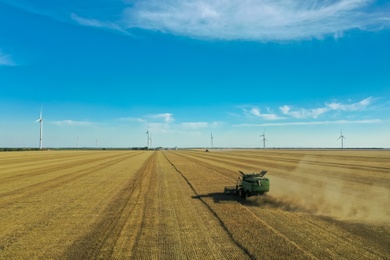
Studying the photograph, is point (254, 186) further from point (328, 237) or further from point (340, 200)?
point (328, 237)

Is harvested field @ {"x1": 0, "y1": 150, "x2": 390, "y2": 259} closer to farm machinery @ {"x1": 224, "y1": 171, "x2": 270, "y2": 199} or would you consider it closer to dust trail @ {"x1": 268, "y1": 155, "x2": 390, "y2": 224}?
dust trail @ {"x1": 268, "y1": 155, "x2": 390, "y2": 224}

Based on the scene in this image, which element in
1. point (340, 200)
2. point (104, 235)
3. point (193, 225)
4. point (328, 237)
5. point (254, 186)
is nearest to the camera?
point (328, 237)

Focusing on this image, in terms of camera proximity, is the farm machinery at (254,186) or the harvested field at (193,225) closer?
the harvested field at (193,225)

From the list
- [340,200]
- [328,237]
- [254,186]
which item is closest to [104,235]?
[328,237]

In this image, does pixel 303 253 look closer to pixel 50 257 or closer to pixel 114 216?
pixel 50 257

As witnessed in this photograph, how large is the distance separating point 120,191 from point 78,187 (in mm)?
4482

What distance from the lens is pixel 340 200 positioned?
20.1 metres

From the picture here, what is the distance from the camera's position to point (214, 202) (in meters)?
19.0

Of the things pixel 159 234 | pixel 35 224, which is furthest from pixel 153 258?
pixel 35 224

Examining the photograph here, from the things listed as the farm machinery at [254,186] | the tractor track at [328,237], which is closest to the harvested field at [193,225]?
the tractor track at [328,237]

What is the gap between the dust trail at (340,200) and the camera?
1619 cm

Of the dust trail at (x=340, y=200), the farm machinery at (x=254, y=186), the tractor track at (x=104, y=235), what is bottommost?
the tractor track at (x=104, y=235)

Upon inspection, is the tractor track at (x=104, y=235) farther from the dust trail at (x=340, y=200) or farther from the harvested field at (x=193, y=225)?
the dust trail at (x=340, y=200)

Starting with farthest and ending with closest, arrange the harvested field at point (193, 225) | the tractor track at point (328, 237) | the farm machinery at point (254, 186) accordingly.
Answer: the farm machinery at point (254, 186) < the harvested field at point (193, 225) < the tractor track at point (328, 237)
